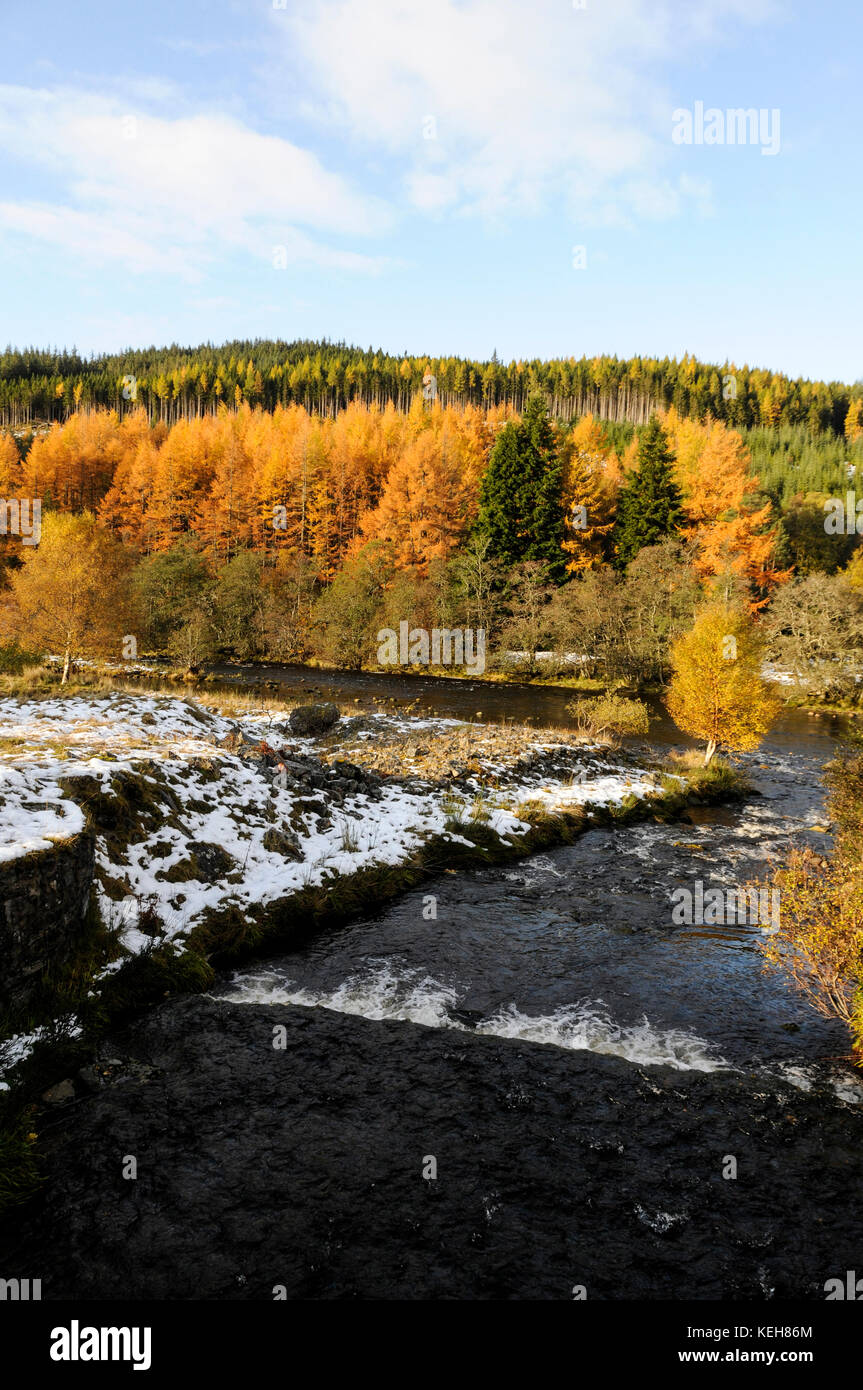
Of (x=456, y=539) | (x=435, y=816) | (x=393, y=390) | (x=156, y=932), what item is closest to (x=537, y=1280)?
(x=156, y=932)

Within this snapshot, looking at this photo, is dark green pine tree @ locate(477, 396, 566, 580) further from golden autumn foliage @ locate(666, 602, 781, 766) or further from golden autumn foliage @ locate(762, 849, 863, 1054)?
golden autumn foliage @ locate(762, 849, 863, 1054)

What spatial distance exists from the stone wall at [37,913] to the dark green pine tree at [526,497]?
2061 inches

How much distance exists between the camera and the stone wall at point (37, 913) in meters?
8.41

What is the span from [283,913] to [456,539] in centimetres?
5501

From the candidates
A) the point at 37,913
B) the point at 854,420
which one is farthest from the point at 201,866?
the point at 854,420

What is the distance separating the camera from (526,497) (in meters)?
61.7

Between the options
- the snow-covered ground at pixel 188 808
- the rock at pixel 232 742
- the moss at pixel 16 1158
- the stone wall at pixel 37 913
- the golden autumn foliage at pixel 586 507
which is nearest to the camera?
the moss at pixel 16 1158

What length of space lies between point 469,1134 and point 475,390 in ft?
547

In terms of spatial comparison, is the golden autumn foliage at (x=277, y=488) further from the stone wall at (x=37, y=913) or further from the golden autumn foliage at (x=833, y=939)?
the stone wall at (x=37, y=913)

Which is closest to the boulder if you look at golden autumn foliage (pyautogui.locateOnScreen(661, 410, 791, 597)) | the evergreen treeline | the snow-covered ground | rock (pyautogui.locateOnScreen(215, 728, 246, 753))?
the snow-covered ground

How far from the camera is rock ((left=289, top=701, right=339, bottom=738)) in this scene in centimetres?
2828

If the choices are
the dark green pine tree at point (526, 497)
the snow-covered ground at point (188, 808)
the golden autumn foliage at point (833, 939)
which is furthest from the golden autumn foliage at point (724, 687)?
the dark green pine tree at point (526, 497)

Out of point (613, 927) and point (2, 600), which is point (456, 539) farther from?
point (613, 927)

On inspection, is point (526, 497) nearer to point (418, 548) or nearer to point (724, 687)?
point (418, 548)
